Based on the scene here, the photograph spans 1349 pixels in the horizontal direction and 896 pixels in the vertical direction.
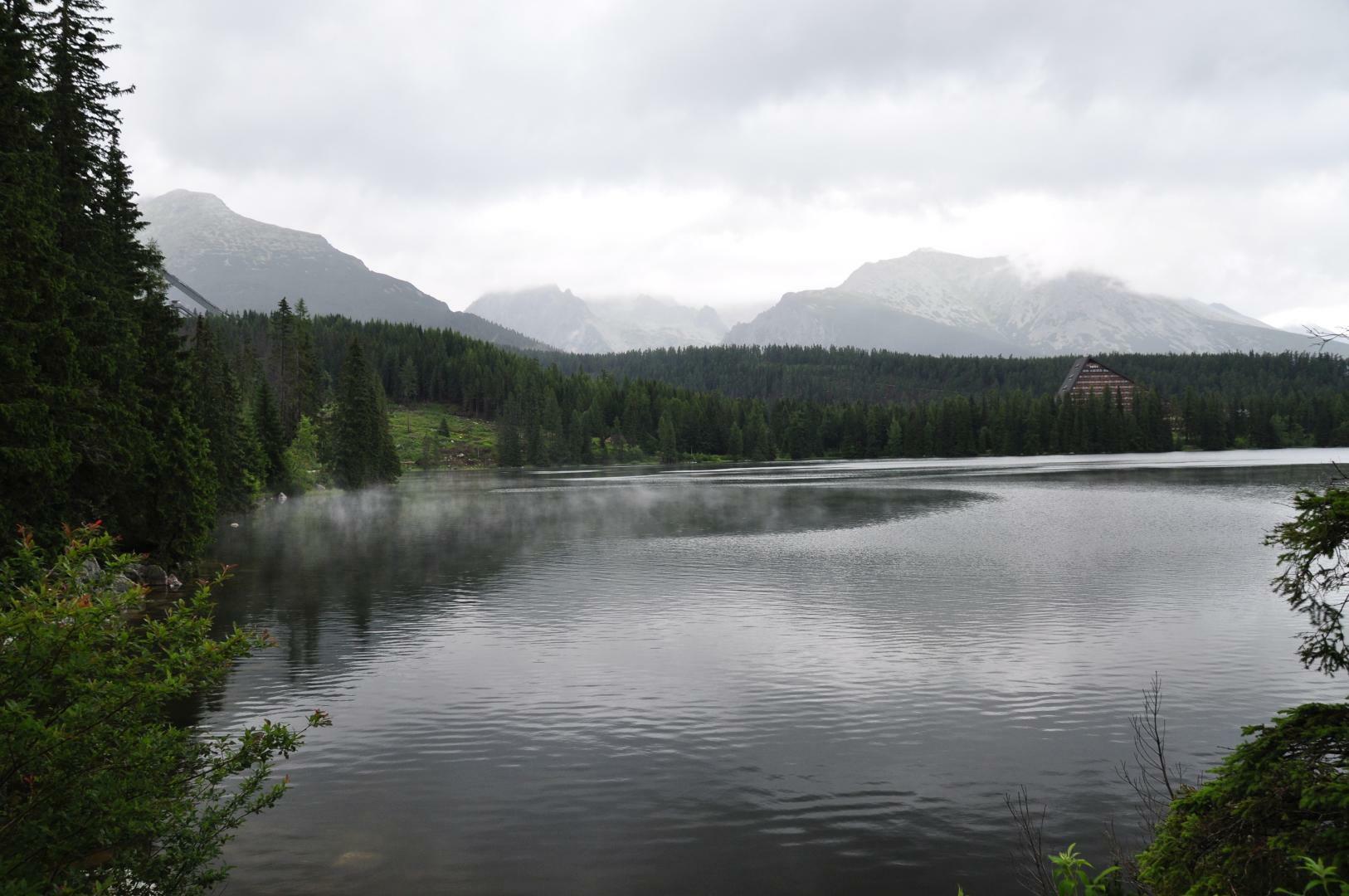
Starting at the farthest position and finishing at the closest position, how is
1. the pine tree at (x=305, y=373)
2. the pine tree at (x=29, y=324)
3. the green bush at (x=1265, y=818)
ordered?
the pine tree at (x=305, y=373) < the pine tree at (x=29, y=324) < the green bush at (x=1265, y=818)

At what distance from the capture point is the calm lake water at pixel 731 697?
14.4 meters

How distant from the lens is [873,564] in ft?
147

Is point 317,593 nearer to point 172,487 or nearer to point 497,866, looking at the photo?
point 172,487

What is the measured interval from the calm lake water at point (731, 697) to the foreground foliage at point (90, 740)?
5.25 meters

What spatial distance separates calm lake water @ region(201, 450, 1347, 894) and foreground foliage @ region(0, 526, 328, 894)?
17.2ft

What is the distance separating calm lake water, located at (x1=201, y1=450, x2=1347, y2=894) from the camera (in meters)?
14.4

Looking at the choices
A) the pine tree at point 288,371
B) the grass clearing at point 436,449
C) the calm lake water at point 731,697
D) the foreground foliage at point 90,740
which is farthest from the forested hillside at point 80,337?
the grass clearing at point 436,449

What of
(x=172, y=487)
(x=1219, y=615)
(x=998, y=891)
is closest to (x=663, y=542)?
(x=172, y=487)

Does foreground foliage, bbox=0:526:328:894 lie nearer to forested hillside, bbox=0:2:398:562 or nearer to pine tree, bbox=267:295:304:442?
forested hillside, bbox=0:2:398:562

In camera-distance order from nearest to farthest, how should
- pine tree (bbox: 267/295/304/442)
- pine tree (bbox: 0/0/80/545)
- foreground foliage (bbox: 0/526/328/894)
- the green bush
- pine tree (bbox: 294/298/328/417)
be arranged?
the green bush → foreground foliage (bbox: 0/526/328/894) → pine tree (bbox: 0/0/80/545) → pine tree (bbox: 267/295/304/442) → pine tree (bbox: 294/298/328/417)

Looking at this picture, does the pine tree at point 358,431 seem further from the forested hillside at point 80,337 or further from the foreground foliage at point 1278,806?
the foreground foliage at point 1278,806

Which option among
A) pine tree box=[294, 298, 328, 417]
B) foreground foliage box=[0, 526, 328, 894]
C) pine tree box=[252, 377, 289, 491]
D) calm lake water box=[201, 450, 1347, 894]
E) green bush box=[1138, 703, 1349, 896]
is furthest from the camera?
pine tree box=[294, 298, 328, 417]

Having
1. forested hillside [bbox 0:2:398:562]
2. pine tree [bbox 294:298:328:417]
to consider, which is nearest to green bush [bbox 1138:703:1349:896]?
forested hillside [bbox 0:2:398:562]

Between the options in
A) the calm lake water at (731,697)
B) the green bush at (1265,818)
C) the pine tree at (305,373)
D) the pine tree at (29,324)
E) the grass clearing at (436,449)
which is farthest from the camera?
the grass clearing at (436,449)
